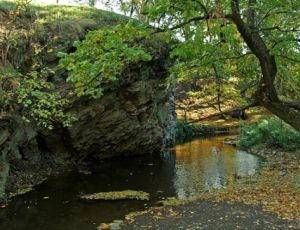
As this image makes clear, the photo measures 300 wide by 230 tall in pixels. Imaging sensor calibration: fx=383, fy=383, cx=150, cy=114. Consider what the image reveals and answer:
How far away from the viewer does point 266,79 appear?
10.4 meters

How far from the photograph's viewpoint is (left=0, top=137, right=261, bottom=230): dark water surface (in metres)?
13.4

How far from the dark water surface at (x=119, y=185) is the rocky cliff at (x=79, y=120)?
1258mm

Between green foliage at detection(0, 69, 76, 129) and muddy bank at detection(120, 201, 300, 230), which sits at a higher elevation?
green foliage at detection(0, 69, 76, 129)

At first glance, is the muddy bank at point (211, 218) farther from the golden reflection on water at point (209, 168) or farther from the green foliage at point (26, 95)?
the green foliage at point (26, 95)

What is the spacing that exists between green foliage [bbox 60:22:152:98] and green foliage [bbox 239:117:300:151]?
72.2ft

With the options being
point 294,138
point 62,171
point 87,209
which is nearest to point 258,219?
point 87,209

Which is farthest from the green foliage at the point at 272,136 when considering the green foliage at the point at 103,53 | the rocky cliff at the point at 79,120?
the green foliage at the point at 103,53

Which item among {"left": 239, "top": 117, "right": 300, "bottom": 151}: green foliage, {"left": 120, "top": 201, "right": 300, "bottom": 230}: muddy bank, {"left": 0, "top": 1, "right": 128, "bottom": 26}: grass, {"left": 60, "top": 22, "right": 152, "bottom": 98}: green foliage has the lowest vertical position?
{"left": 120, "top": 201, "right": 300, "bottom": 230}: muddy bank

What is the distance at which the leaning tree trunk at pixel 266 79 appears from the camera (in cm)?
1013

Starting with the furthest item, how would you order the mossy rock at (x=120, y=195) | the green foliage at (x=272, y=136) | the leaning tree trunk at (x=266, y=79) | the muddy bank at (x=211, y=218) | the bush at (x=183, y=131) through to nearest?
the bush at (x=183, y=131)
the green foliage at (x=272, y=136)
the mossy rock at (x=120, y=195)
the muddy bank at (x=211, y=218)
the leaning tree trunk at (x=266, y=79)

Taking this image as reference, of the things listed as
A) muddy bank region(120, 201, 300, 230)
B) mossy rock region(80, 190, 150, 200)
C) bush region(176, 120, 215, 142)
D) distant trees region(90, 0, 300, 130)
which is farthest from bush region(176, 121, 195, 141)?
distant trees region(90, 0, 300, 130)

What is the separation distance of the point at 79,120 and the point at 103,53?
14467 mm

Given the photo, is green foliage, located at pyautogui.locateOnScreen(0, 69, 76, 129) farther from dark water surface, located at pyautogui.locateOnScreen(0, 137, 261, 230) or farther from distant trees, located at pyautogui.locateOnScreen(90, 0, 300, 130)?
distant trees, located at pyautogui.locateOnScreen(90, 0, 300, 130)

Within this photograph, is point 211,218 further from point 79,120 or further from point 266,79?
point 79,120
